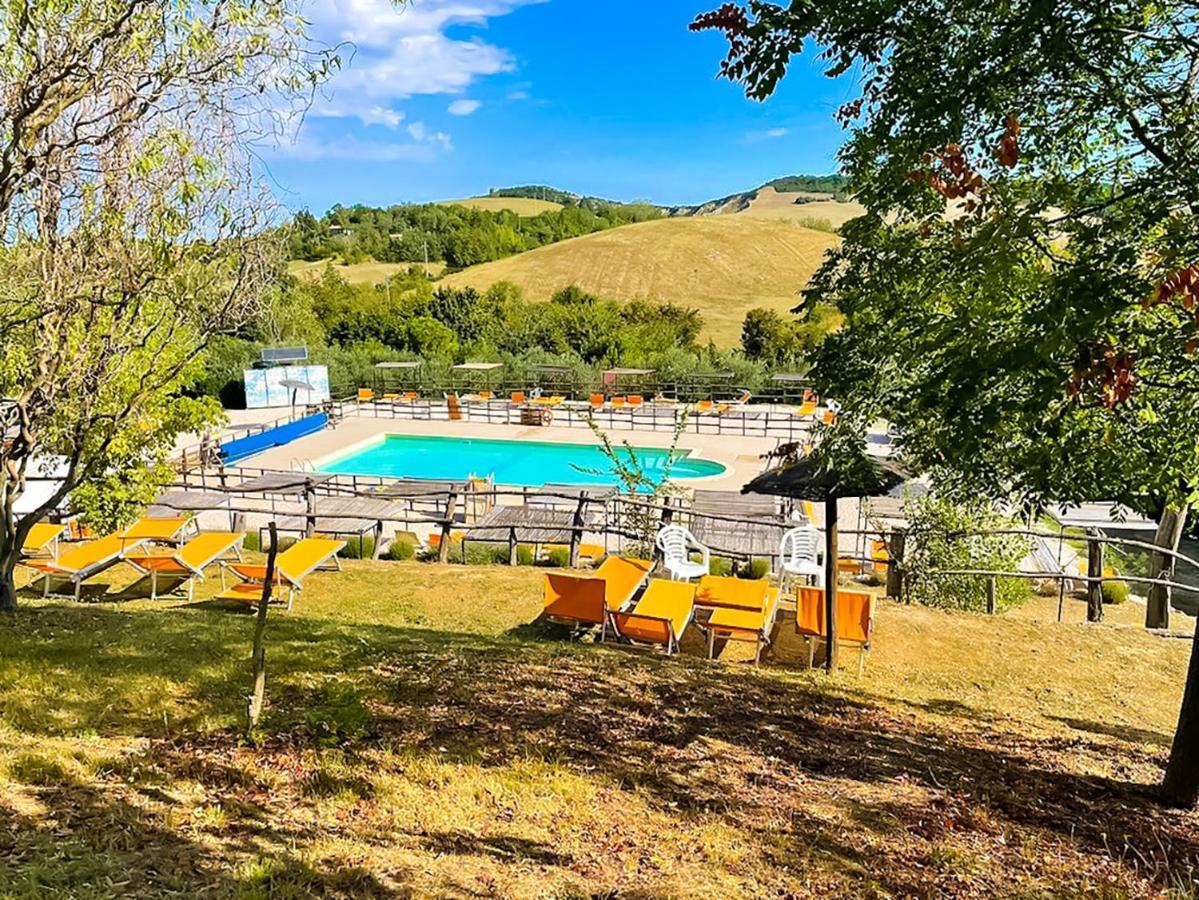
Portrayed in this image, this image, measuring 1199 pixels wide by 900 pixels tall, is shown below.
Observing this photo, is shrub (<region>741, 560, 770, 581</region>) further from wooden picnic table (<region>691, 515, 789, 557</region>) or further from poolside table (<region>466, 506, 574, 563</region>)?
poolside table (<region>466, 506, 574, 563</region>)

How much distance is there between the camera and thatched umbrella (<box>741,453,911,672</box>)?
526cm

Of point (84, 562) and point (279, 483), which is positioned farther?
point (279, 483)

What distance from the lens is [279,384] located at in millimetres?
30312

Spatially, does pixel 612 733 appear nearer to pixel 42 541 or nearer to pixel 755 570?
pixel 755 570

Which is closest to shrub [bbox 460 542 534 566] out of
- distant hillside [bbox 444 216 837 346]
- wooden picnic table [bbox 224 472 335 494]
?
wooden picnic table [bbox 224 472 335 494]

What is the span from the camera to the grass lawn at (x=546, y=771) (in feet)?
9.50

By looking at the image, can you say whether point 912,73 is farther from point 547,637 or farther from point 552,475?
point 552,475

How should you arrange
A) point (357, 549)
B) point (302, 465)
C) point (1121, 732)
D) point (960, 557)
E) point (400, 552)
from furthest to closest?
point (302, 465) < point (357, 549) < point (400, 552) < point (960, 557) < point (1121, 732)

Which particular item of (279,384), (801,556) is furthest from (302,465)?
(801,556)

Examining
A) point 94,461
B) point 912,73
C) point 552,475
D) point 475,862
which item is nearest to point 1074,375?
point 912,73

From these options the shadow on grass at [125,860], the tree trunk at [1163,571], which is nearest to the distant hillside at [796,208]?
the tree trunk at [1163,571]

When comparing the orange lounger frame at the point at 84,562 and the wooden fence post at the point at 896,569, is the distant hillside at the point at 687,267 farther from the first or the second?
the orange lounger frame at the point at 84,562

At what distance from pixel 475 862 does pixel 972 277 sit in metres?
3.12

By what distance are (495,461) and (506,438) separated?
1.78m
